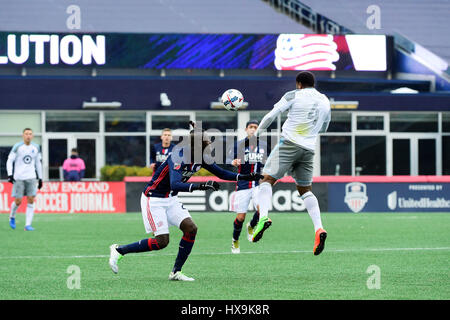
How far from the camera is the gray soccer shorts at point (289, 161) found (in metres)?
11.1

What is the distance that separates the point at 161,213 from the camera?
10.6 metres

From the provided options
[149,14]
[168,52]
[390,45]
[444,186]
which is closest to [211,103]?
[168,52]

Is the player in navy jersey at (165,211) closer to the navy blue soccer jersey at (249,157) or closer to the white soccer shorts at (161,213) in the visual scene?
the white soccer shorts at (161,213)

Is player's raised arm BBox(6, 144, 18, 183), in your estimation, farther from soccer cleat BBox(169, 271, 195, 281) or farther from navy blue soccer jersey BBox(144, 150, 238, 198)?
soccer cleat BBox(169, 271, 195, 281)

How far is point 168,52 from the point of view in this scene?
123 ft

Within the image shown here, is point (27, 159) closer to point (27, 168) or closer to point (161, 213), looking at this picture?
point (27, 168)

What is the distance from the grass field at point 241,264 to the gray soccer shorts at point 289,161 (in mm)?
1317

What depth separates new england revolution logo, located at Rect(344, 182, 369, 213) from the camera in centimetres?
2827

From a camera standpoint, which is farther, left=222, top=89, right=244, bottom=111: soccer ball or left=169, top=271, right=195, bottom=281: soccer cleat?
left=222, top=89, right=244, bottom=111: soccer ball

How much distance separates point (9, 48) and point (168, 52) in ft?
21.8

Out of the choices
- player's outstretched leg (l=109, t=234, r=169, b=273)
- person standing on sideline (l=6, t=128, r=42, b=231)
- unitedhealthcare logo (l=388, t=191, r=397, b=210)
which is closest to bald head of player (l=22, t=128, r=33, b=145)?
person standing on sideline (l=6, t=128, r=42, b=231)

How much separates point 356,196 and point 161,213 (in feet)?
60.4

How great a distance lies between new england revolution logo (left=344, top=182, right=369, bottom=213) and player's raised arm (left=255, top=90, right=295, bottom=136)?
17628 millimetres

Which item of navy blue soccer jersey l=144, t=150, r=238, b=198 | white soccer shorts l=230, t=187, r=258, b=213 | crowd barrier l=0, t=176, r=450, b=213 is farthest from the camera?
crowd barrier l=0, t=176, r=450, b=213
